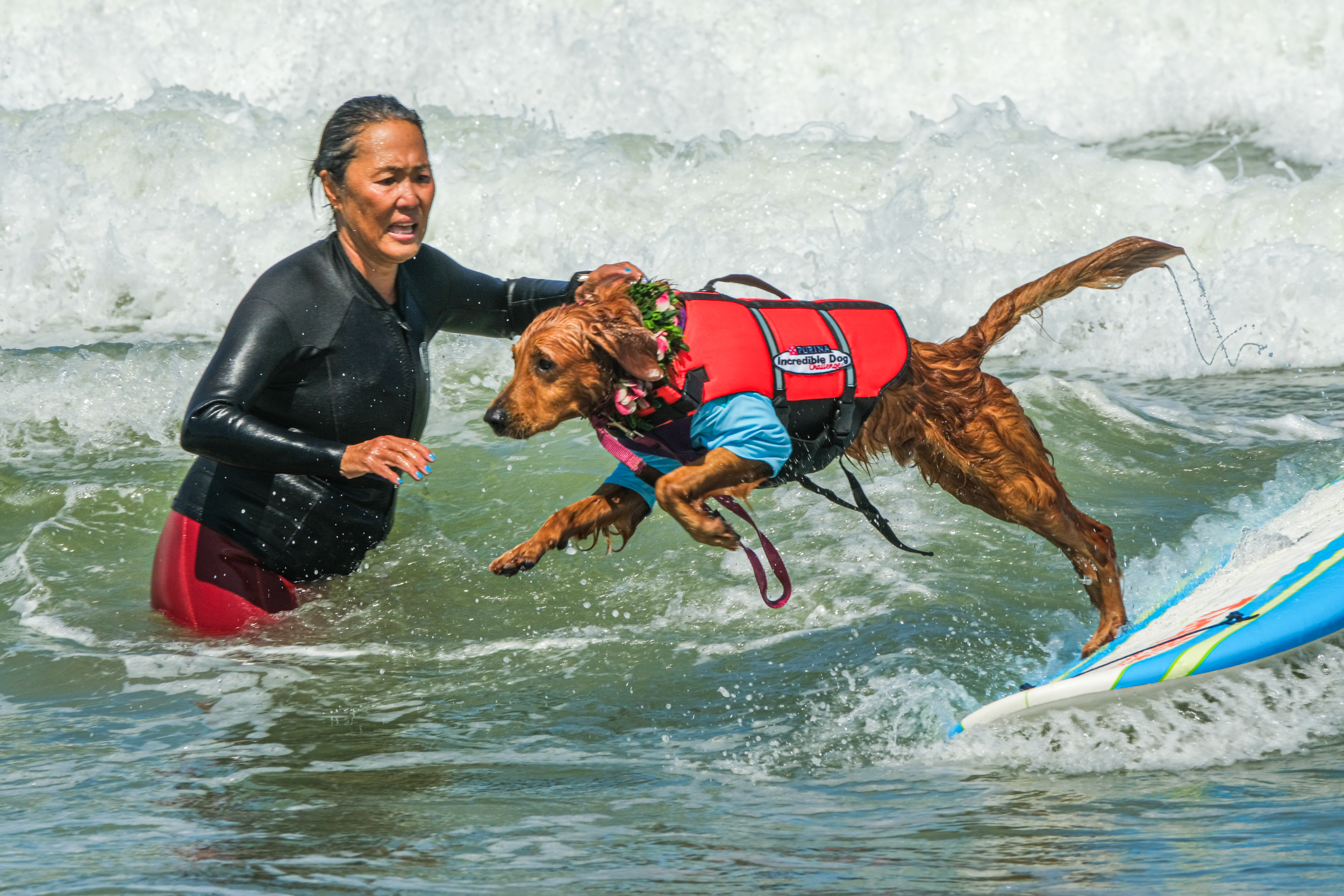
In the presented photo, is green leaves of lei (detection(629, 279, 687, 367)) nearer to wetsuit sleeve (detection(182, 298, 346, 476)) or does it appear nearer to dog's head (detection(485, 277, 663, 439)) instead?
dog's head (detection(485, 277, 663, 439))

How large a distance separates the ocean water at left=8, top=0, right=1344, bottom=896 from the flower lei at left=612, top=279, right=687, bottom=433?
0.96 meters

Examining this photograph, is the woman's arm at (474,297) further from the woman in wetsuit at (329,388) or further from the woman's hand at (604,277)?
the woman's hand at (604,277)

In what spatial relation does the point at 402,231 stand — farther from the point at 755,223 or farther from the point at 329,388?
the point at 755,223

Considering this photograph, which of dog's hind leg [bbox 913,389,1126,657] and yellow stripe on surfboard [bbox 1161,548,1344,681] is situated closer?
yellow stripe on surfboard [bbox 1161,548,1344,681]

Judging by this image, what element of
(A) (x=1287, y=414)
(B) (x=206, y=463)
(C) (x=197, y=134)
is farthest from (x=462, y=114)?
(B) (x=206, y=463)

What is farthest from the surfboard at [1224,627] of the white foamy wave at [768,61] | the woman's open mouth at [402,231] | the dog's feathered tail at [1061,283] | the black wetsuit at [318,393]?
the white foamy wave at [768,61]

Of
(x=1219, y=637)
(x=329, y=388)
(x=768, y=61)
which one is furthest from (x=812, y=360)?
(x=768, y=61)

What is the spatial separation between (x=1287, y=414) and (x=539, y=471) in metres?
4.22

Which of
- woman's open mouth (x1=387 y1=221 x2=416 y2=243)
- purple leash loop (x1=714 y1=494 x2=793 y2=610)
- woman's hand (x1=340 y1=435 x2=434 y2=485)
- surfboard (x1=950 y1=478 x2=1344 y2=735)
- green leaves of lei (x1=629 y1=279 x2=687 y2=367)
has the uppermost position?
woman's open mouth (x1=387 y1=221 x2=416 y2=243)

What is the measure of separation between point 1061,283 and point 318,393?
247 cm

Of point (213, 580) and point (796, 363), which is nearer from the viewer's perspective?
point (796, 363)

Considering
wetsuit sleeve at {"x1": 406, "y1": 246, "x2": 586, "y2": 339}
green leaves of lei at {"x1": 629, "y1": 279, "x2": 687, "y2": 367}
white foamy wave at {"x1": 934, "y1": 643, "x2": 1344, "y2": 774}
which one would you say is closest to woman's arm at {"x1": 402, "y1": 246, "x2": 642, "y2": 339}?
wetsuit sleeve at {"x1": 406, "y1": 246, "x2": 586, "y2": 339}

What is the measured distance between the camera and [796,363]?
164 inches

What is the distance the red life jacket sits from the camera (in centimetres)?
402
